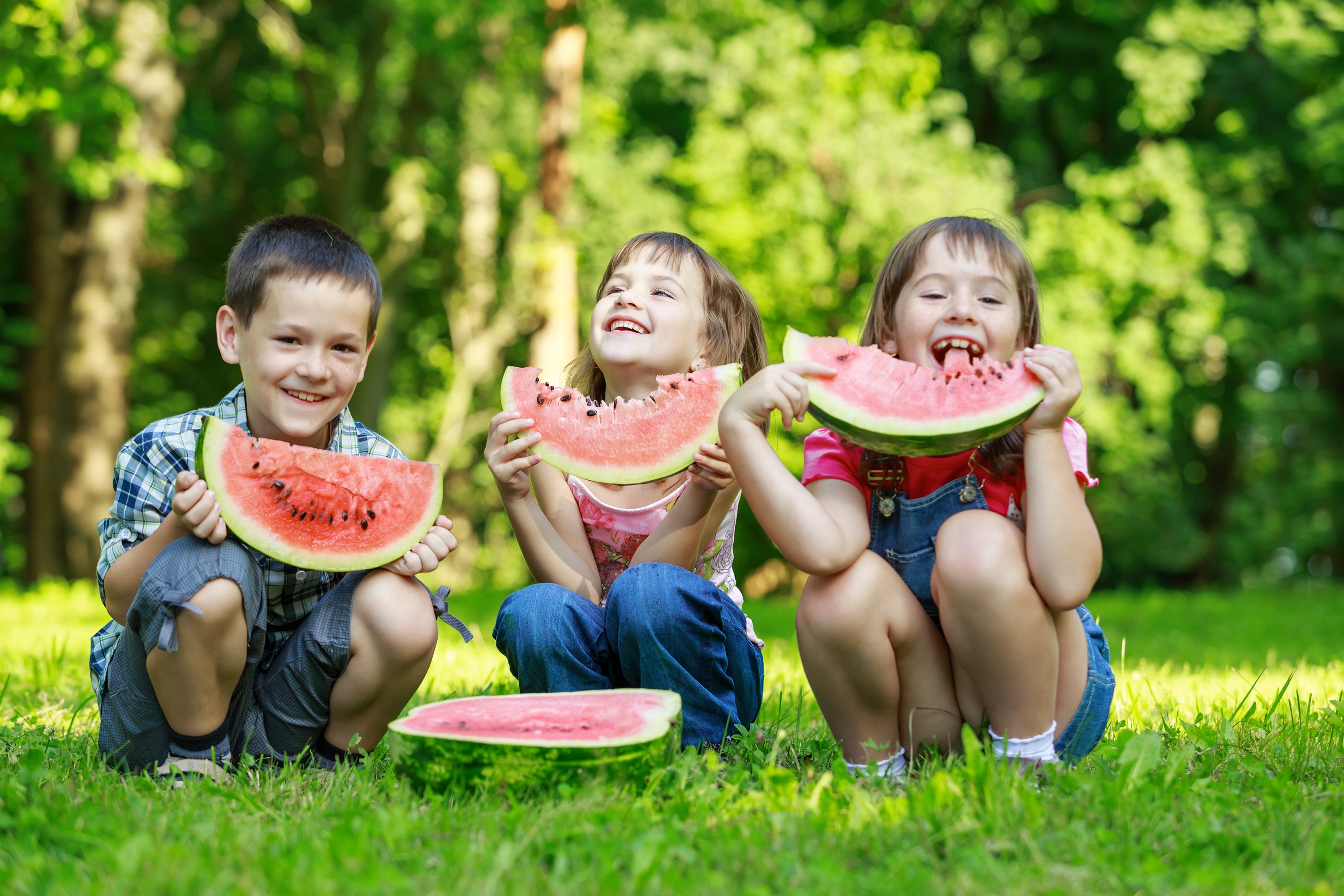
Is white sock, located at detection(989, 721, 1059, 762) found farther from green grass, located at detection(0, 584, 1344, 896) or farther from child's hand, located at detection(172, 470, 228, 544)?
child's hand, located at detection(172, 470, 228, 544)

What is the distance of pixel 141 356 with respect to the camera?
1691 cm

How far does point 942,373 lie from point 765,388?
1.48 ft

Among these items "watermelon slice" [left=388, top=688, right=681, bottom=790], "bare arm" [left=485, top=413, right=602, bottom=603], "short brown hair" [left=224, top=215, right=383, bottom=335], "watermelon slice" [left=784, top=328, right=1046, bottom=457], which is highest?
"short brown hair" [left=224, top=215, right=383, bottom=335]

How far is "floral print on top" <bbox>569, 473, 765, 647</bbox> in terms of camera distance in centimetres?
319

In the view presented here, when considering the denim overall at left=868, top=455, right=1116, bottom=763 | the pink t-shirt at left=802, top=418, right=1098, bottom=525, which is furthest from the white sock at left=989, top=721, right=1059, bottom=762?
the pink t-shirt at left=802, top=418, right=1098, bottom=525

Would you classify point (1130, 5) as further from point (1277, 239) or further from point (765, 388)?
point (765, 388)

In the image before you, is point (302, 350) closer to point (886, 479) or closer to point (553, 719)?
point (553, 719)

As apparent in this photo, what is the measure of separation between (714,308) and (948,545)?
3.83 ft

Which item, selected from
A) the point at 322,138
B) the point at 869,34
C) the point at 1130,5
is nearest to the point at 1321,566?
the point at 1130,5

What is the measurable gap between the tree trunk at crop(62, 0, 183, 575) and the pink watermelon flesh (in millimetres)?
9963

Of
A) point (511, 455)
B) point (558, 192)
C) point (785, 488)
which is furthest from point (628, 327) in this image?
point (558, 192)

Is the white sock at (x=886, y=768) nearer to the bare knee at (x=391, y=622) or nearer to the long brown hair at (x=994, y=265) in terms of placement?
the long brown hair at (x=994, y=265)

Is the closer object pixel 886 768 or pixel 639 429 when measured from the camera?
→ pixel 886 768

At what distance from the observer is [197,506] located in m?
2.58
